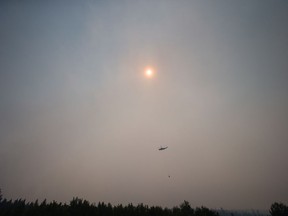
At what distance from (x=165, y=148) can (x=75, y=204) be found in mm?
31549

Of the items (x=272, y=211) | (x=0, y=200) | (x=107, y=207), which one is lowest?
(x=272, y=211)

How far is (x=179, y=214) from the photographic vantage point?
48625 millimetres

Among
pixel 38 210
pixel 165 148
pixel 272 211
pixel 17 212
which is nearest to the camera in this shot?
pixel 38 210

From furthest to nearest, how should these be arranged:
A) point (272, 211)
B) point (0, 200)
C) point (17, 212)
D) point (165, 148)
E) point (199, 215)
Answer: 1. point (0, 200)
2. point (272, 211)
3. point (165, 148)
4. point (199, 215)
5. point (17, 212)

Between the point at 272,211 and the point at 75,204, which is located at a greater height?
the point at 75,204

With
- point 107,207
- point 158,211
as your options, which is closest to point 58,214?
point 107,207

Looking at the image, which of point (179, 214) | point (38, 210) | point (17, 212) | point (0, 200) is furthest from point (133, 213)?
point (0, 200)

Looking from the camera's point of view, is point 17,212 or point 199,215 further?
point 199,215

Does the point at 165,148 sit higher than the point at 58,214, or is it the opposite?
the point at 165,148

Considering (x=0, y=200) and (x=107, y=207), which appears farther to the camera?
(x=0, y=200)

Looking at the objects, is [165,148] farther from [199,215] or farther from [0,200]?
[0,200]

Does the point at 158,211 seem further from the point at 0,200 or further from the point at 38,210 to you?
the point at 0,200

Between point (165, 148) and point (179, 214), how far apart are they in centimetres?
1800

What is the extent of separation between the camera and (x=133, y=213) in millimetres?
47094
